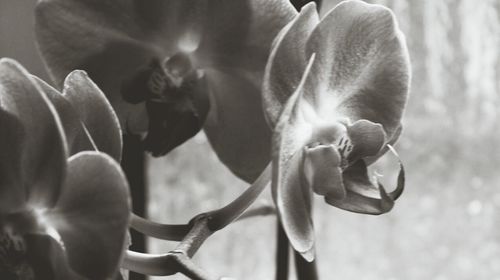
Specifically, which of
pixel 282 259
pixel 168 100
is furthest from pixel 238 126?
pixel 282 259

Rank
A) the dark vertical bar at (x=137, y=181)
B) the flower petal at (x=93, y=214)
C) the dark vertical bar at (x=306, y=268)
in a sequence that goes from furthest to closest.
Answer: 1. the dark vertical bar at (x=137, y=181)
2. the dark vertical bar at (x=306, y=268)
3. the flower petal at (x=93, y=214)

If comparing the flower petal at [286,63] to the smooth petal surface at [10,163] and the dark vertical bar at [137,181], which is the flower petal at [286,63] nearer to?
the smooth petal surface at [10,163]

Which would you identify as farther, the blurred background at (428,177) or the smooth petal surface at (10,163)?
the blurred background at (428,177)

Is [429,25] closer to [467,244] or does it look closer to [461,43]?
[461,43]

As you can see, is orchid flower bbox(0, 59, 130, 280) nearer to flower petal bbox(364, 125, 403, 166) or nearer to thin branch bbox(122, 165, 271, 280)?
thin branch bbox(122, 165, 271, 280)

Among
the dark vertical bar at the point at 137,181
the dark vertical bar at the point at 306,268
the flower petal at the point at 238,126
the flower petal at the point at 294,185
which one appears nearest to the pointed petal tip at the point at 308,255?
the flower petal at the point at 294,185

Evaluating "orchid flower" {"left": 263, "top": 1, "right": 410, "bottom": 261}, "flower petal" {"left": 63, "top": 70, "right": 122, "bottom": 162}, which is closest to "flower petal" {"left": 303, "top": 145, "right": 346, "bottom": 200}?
"orchid flower" {"left": 263, "top": 1, "right": 410, "bottom": 261}
